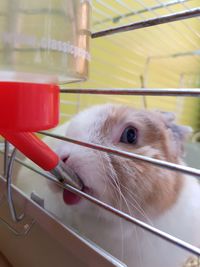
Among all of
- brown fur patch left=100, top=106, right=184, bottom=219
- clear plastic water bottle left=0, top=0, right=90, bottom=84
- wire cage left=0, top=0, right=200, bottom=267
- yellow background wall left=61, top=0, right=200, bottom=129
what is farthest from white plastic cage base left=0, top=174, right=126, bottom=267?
yellow background wall left=61, top=0, right=200, bottom=129

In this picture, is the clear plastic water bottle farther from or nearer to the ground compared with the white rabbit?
farther from the ground

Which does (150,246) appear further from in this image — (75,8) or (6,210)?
(75,8)

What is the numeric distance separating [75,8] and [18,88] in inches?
5.0

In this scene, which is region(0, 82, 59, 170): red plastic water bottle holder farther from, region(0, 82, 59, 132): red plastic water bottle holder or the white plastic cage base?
the white plastic cage base

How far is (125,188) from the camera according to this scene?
0.57 meters

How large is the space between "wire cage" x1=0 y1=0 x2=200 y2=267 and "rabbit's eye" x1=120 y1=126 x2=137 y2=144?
3.5 inches

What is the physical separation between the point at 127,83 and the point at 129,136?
3.09 ft

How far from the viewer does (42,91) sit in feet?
1.13

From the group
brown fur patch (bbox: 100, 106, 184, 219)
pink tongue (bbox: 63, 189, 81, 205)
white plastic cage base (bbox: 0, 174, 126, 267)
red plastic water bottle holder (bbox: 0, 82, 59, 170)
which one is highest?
red plastic water bottle holder (bbox: 0, 82, 59, 170)

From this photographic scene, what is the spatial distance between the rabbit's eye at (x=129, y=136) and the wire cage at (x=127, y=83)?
0.09m

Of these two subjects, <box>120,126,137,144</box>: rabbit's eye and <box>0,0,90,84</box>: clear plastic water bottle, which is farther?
<box>120,126,137,144</box>: rabbit's eye

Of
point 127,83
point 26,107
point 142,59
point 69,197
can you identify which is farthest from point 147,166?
point 142,59

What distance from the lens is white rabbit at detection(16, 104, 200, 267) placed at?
556 mm

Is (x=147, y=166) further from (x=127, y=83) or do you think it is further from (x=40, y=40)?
(x=127, y=83)
